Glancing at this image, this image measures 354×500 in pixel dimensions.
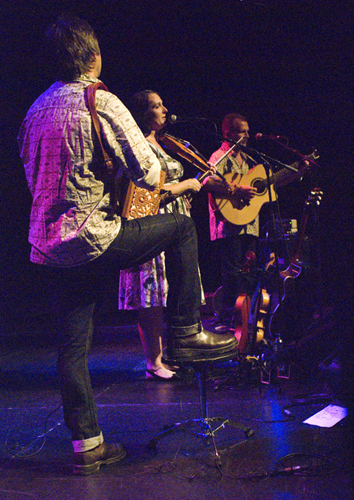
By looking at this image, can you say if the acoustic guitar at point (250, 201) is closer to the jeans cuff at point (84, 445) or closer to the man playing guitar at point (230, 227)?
the man playing guitar at point (230, 227)

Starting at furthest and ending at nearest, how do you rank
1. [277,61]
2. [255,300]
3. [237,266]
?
[277,61] < [237,266] < [255,300]

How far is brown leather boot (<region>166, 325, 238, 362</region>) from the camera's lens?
81.7 inches

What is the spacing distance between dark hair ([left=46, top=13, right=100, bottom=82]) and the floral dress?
54.9 inches

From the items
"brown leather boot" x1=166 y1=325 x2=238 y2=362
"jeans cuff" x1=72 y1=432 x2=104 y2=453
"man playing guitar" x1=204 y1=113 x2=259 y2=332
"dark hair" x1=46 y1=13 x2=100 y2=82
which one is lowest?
"jeans cuff" x1=72 y1=432 x2=104 y2=453

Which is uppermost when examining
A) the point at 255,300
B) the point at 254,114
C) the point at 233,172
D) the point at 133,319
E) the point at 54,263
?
the point at 254,114

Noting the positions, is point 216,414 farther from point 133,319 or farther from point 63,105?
point 133,319

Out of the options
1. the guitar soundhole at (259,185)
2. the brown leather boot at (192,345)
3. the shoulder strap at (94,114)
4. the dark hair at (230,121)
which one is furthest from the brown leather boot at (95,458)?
the dark hair at (230,121)

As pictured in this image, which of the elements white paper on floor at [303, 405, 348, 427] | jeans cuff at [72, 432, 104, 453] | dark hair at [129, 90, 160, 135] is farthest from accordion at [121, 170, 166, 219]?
white paper on floor at [303, 405, 348, 427]

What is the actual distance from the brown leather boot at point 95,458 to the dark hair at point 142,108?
7.64 ft

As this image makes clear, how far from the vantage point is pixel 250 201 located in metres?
4.78

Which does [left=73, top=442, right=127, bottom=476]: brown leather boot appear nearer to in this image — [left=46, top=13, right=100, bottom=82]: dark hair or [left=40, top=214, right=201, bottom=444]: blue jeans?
[left=40, top=214, right=201, bottom=444]: blue jeans

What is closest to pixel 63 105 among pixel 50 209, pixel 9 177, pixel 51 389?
pixel 50 209

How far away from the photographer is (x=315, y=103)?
6.35 metres

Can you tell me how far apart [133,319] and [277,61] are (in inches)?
169
